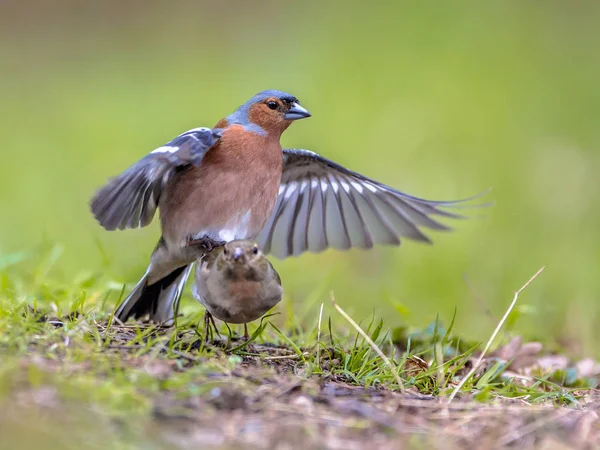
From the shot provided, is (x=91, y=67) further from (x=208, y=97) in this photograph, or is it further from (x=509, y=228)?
(x=509, y=228)

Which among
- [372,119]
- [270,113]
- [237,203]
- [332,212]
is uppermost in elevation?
[270,113]

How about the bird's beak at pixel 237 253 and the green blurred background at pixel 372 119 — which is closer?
the bird's beak at pixel 237 253

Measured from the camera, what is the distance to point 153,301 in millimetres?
→ 6305

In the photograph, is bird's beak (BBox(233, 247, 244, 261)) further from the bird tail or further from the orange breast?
the bird tail

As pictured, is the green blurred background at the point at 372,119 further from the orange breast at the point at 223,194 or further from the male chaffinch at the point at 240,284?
the male chaffinch at the point at 240,284

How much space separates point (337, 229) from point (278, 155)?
992 mm

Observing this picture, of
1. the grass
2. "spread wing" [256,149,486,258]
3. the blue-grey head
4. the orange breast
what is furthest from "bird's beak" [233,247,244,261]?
"spread wing" [256,149,486,258]

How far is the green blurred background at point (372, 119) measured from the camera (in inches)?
369

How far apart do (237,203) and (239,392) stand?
6.11 feet

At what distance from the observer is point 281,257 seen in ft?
22.7

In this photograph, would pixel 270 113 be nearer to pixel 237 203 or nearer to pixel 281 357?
pixel 237 203

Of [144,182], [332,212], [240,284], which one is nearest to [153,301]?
[144,182]

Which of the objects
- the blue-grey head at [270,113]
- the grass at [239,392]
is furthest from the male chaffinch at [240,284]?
the blue-grey head at [270,113]

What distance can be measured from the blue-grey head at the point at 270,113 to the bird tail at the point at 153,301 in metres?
1.27
